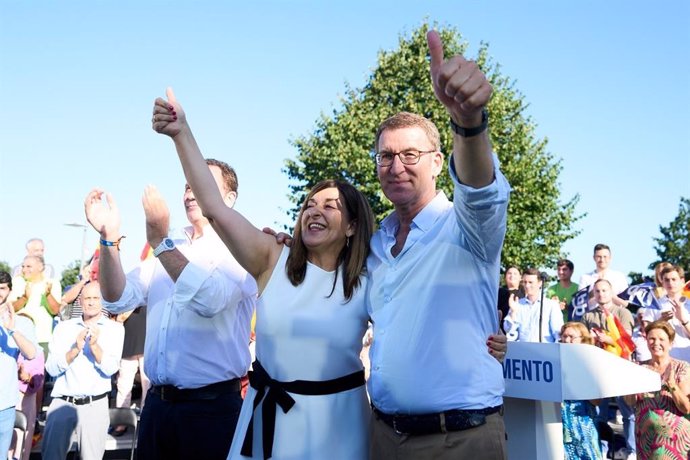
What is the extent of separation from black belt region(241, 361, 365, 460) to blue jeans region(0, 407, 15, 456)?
4.22m

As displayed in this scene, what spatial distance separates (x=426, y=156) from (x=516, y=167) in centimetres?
2025

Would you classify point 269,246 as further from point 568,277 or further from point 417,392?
point 568,277

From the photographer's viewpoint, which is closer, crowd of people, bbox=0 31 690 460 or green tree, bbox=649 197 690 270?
crowd of people, bbox=0 31 690 460

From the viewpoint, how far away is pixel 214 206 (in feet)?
9.86

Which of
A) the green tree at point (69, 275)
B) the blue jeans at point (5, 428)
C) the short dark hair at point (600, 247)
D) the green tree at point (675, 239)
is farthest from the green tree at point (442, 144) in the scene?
the green tree at point (69, 275)

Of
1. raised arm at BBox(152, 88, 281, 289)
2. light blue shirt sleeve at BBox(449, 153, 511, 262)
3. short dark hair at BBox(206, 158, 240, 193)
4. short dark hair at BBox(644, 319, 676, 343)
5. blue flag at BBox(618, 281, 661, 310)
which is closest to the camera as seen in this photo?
light blue shirt sleeve at BBox(449, 153, 511, 262)

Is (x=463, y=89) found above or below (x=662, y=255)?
below

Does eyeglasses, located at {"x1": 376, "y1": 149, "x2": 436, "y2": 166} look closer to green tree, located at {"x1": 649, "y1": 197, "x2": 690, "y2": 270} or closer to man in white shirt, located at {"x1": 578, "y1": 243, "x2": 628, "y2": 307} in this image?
man in white shirt, located at {"x1": 578, "y1": 243, "x2": 628, "y2": 307}

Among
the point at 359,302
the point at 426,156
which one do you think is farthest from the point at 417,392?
the point at 426,156

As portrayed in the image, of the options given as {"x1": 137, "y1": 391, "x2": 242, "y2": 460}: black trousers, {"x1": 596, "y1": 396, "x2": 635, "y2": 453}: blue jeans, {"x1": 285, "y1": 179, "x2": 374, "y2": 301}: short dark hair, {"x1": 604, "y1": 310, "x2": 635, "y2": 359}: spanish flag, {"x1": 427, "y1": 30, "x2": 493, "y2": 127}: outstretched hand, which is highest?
{"x1": 427, "y1": 30, "x2": 493, "y2": 127}: outstretched hand

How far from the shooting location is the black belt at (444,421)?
2.53 m

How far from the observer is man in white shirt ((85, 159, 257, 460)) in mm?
3625

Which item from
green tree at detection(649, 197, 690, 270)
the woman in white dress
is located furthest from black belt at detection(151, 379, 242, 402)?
green tree at detection(649, 197, 690, 270)

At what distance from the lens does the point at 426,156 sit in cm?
288
